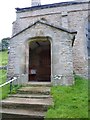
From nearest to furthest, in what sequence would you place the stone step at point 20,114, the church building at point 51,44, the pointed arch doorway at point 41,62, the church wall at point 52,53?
the stone step at point 20,114
the church wall at point 52,53
the church building at point 51,44
the pointed arch doorway at point 41,62

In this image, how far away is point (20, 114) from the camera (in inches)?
289

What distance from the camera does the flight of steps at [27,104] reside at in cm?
735

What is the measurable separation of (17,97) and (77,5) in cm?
1285

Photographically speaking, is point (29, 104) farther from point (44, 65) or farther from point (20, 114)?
point (44, 65)

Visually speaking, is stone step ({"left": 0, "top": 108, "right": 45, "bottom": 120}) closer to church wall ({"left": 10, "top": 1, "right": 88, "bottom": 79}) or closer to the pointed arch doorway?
the pointed arch doorway

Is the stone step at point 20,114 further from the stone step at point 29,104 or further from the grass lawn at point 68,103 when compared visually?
the grass lawn at point 68,103

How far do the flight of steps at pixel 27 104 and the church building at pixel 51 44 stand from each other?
70.2 inches

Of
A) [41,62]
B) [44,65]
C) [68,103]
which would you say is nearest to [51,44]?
[41,62]

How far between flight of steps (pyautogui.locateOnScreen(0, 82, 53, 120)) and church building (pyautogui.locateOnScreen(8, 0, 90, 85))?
1782 millimetres

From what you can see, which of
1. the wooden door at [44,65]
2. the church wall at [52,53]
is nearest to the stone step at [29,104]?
the church wall at [52,53]

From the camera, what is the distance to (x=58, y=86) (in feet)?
36.1

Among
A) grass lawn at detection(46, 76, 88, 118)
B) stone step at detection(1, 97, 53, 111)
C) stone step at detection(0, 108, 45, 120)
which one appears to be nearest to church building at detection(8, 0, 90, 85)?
grass lawn at detection(46, 76, 88, 118)

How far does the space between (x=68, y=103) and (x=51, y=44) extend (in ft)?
14.9

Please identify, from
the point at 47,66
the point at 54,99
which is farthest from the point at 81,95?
the point at 47,66
